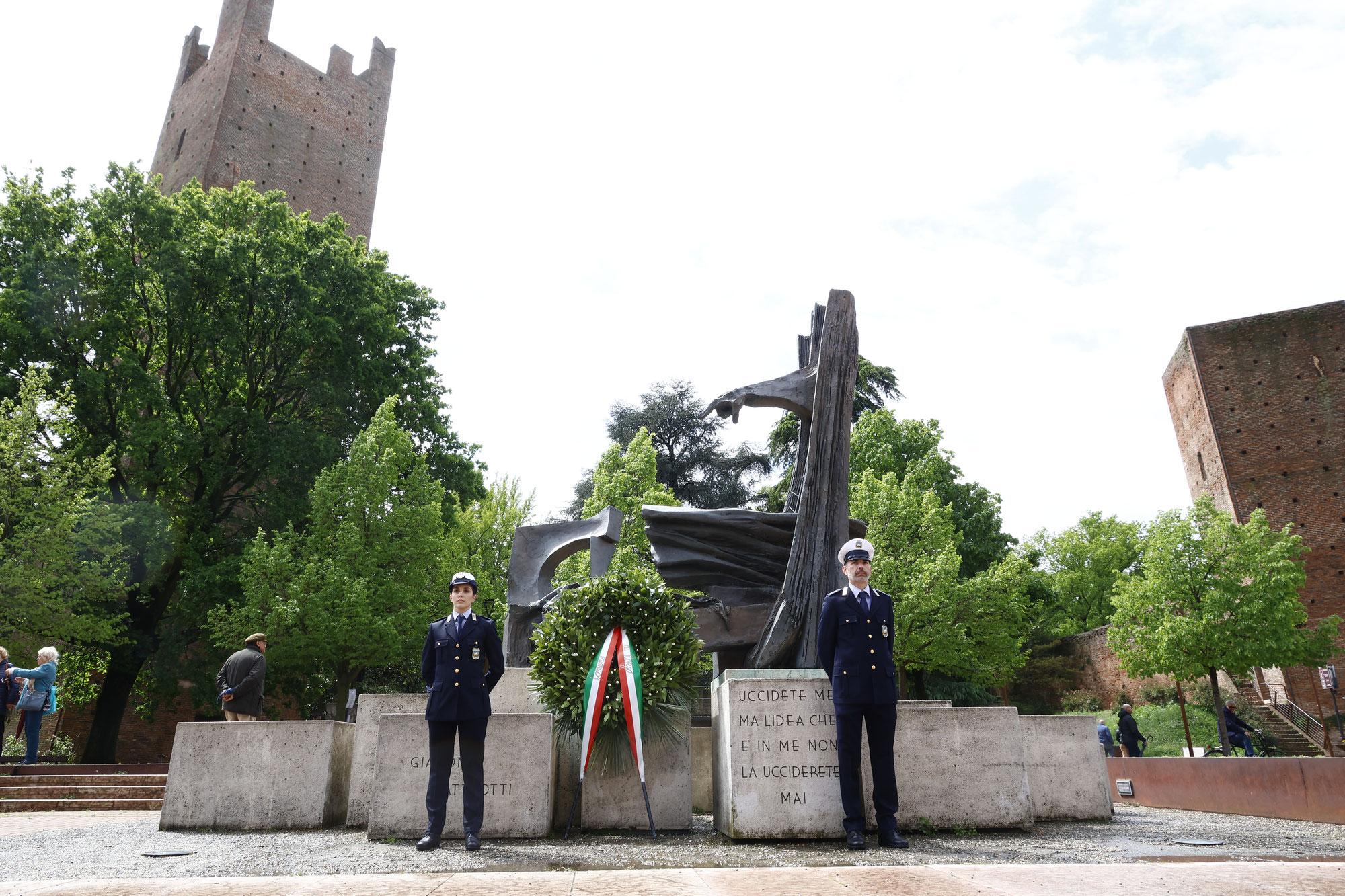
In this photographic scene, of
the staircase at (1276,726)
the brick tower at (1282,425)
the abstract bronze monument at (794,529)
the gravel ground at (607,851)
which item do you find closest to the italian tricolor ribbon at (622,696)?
the gravel ground at (607,851)

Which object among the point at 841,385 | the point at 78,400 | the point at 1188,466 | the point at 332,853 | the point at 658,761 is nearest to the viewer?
the point at 332,853

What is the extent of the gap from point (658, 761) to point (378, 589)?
14734 millimetres

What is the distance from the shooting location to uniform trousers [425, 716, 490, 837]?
512 centimetres

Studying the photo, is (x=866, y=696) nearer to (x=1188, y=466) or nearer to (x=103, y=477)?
(x=103, y=477)

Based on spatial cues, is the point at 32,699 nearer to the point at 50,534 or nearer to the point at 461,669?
the point at 50,534

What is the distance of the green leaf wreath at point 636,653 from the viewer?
19.5ft

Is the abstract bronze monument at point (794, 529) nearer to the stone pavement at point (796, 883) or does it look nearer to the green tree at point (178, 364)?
the stone pavement at point (796, 883)

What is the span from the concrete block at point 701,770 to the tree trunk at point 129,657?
1656 cm

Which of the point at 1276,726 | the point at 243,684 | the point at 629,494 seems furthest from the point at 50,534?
the point at 1276,726

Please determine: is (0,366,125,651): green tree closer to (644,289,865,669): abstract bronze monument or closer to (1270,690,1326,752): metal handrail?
(644,289,865,669): abstract bronze monument

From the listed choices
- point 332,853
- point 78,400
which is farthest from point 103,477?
point 332,853

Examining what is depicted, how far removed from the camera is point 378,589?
750 inches

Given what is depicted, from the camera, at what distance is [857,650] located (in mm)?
5113

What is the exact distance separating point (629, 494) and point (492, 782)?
21.4 m
